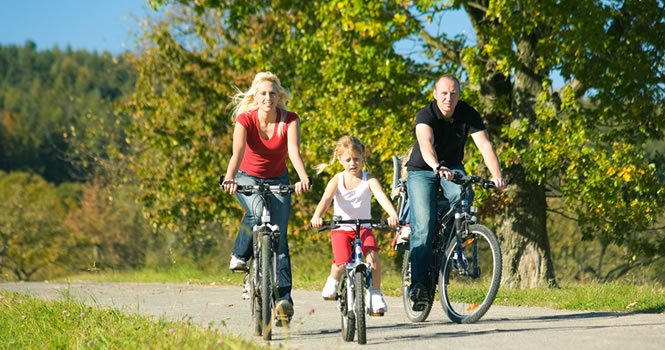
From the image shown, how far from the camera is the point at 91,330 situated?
6.31 meters

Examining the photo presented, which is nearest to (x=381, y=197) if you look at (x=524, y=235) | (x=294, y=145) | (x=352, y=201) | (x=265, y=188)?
(x=352, y=201)

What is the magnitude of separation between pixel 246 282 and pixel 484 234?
1.93 metres

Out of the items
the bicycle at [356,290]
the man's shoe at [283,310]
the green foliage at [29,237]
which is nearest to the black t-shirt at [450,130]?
the bicycle at [356,290]

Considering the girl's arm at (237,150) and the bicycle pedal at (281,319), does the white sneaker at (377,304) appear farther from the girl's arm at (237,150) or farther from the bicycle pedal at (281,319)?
the girl's arm at (237,150)

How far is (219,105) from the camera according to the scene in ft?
66.7

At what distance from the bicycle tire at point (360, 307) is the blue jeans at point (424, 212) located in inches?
46.8

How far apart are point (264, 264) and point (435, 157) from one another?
162cm

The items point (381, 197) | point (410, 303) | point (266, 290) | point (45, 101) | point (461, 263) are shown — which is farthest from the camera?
point (45, 101)

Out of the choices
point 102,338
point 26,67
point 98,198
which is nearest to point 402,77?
point 102,338

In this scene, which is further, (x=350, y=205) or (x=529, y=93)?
(x=529, y=93)

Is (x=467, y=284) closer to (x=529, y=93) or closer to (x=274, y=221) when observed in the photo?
(x=274, y=221)

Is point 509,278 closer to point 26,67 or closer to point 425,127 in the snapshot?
point 425,127

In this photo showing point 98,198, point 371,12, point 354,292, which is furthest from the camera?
point 98,198

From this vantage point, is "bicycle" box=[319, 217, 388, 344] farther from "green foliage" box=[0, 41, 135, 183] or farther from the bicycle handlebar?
"green foliage" box=[0, 41, 135, 183]
